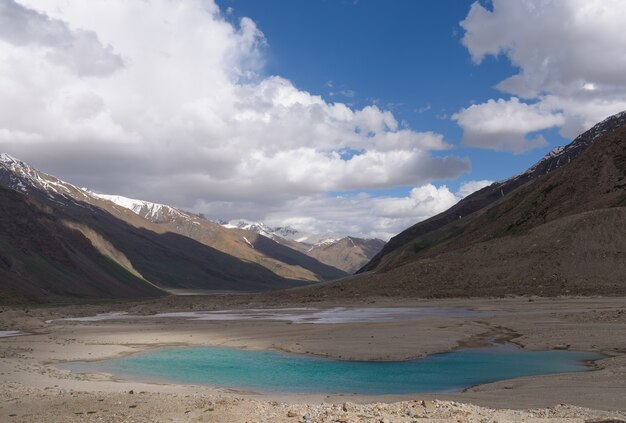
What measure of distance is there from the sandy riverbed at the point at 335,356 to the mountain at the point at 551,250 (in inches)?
293

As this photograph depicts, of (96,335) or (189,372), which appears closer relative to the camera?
(189,372)

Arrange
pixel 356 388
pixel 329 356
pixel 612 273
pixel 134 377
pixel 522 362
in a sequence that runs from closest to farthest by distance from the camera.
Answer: pixel 356 388 → pixel 134 377 → pixel 522 362 → pixel 329 356 → pixel 612 273

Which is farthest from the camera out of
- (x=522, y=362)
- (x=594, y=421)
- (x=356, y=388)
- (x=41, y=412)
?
(x=522, y=362)

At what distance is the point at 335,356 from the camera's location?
126 ft

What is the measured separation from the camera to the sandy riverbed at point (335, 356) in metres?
18.5

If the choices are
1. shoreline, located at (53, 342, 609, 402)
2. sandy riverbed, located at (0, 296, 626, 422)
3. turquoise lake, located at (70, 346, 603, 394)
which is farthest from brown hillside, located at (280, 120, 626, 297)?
turquoise lake, located at (70, 346, 603, 394)

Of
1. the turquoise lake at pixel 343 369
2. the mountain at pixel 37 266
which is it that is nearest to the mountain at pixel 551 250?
the turquoise lake at pixel 343 369

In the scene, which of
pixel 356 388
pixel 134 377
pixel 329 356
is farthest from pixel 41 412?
pixel 329 356

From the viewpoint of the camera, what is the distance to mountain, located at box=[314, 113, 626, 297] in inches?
3142

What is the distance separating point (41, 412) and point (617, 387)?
22.2 metres

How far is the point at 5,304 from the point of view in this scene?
117938 mm

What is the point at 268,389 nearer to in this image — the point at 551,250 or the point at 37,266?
the point at 551,250

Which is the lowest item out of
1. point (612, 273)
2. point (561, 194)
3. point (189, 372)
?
point (189, 372)

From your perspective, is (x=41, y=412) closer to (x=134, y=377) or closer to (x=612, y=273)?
(x=134, y=377)
